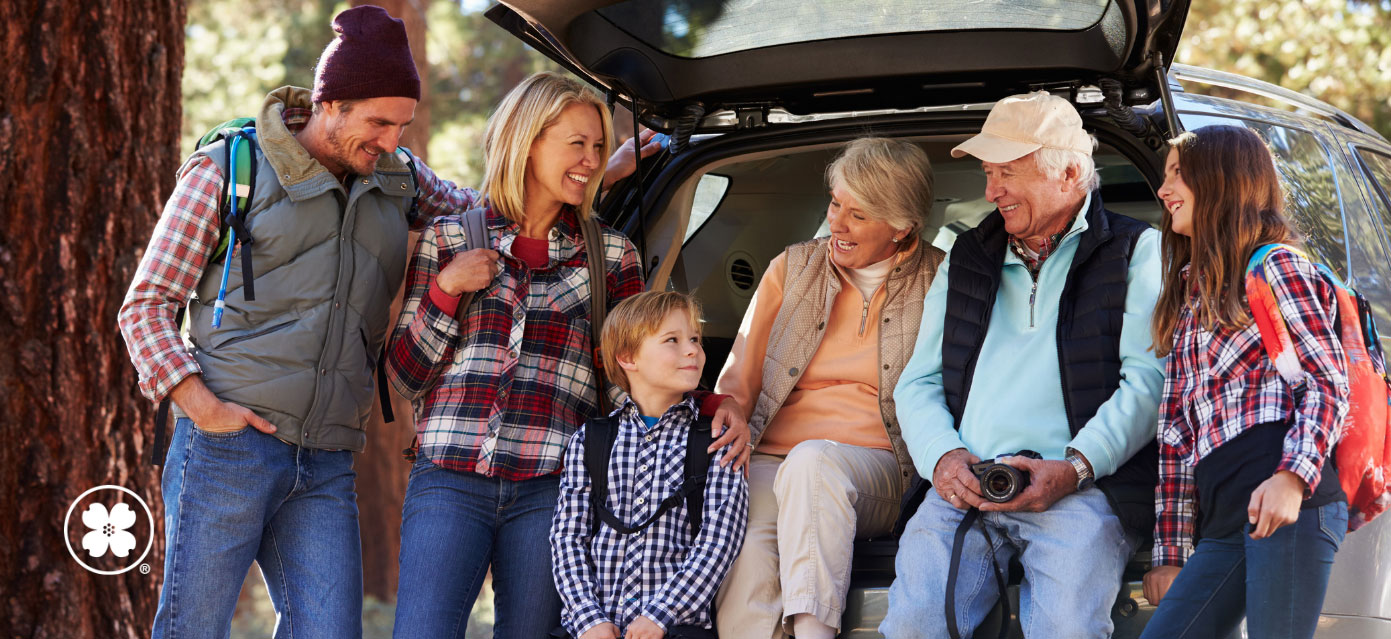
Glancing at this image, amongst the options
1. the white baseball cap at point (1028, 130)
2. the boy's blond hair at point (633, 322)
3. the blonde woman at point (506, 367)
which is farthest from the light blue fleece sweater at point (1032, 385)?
the boy's blond hair at point (633, 322)

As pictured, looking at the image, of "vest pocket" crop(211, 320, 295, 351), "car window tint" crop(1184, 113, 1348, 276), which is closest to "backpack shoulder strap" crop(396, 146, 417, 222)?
"vest pocket" crop(211, 320, 295, 351)

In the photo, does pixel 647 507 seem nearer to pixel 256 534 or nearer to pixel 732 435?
pixel 732 435

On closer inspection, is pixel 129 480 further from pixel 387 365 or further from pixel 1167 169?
pixel 1167 169

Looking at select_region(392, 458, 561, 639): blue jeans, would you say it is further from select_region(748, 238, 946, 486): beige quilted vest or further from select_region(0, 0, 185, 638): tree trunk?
select_region(0, 0, 185, 638): tree trunk

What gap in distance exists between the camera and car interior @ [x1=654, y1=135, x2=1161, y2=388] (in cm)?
439

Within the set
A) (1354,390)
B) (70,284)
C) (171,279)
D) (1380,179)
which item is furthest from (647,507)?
(70,284)

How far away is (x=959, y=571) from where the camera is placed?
289 cm

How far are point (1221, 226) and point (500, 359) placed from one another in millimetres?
1696

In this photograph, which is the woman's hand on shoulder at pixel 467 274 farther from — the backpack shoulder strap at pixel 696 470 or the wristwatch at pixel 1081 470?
the wristwatch at pixel 1081 470

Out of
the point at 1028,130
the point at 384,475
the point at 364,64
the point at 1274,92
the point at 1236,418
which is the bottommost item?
the point at 384,475

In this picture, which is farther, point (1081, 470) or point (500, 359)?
point (500, 359)

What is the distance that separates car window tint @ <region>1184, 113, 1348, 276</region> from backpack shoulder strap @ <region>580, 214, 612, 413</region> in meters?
1.55

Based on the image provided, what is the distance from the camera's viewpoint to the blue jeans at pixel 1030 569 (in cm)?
275

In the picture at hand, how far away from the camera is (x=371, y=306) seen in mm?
3166
